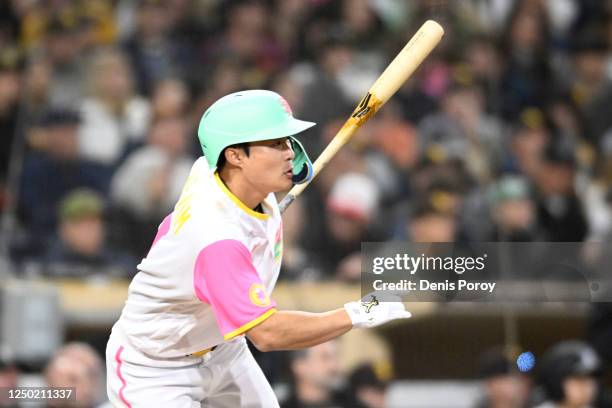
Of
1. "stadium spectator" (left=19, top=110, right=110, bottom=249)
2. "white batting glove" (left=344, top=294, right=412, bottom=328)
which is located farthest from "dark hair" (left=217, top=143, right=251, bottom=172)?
"stadium spectator" (left=19, top=110, right=110, bottom=249)

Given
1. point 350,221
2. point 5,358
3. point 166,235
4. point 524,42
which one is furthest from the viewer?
point 524,42

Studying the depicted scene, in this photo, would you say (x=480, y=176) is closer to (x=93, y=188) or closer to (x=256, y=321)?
(x=93, y=188)

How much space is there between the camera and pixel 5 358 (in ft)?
16.3

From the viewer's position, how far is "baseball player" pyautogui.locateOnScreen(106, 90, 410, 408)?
9.73ft

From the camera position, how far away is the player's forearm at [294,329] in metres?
2.95

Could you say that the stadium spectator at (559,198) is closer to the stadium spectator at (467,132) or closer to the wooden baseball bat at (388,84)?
the stadium spectator at (467,132)

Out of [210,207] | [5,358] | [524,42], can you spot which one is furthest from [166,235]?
[524,42]

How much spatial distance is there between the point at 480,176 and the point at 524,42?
1.20m

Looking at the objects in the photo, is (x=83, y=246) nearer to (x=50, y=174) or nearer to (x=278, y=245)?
(x=50, y=174)

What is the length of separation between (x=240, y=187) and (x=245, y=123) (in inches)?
7.7

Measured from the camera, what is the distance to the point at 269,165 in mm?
3113

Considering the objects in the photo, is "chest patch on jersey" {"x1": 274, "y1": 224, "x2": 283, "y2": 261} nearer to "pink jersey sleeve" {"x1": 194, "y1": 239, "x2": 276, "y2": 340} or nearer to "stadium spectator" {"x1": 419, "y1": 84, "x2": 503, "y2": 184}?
"pink jersey sleeve" {"x1": 194, "y1": 239, "x2": 276, "y2": 340}

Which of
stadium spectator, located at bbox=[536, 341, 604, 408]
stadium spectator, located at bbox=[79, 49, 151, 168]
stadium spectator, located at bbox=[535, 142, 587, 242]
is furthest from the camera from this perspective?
stadium spectator, located at bbox=[79, 49, 151, 168]

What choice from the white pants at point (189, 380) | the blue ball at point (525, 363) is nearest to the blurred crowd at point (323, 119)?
the blue ball at point (525, 363)
